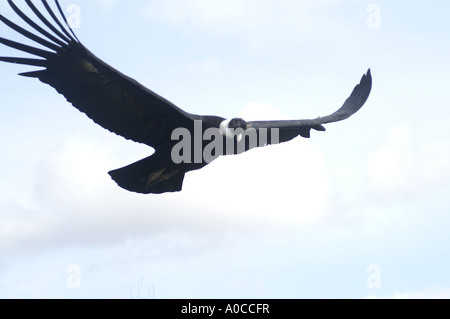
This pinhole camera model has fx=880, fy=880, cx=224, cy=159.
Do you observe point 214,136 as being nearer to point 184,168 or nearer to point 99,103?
point 184,168

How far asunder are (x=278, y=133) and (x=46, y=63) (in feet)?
13.3

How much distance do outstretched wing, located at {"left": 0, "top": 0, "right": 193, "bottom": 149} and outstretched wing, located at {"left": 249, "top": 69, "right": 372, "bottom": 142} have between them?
1.35 meters

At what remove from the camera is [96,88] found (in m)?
11.8

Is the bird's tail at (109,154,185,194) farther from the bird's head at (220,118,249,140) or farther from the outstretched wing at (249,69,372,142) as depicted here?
the outstretched wing at (249,69,372,142)

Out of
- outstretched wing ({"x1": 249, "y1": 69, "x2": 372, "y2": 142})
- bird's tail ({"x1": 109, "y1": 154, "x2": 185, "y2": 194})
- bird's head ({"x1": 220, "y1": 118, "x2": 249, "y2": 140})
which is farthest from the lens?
outstretched wing ({"x1": 249, "y1": 69, "x2": 372, "y2": 142})

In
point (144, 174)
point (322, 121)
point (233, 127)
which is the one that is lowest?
point (144, 174)

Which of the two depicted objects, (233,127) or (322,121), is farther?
(322,121)

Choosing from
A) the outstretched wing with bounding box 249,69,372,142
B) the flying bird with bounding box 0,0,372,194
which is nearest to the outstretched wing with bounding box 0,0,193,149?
the flying bird with bounding box 0,0,372,194

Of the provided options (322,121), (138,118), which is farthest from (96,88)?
(322,121)

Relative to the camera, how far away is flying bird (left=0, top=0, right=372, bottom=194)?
11.4m

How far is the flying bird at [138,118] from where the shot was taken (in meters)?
11.4

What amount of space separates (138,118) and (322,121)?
2.99 m

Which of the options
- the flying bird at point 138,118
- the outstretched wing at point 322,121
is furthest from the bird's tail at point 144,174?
the outstretched wing at point 322,121

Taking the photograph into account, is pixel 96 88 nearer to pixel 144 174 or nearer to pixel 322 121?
pixel 144 174
